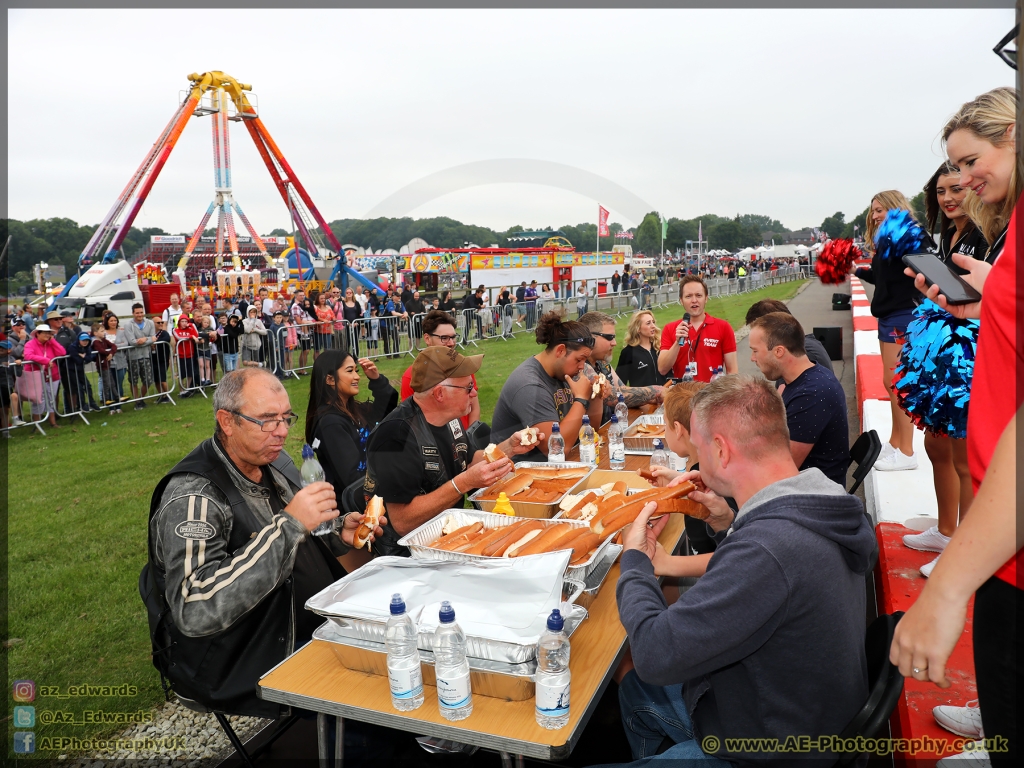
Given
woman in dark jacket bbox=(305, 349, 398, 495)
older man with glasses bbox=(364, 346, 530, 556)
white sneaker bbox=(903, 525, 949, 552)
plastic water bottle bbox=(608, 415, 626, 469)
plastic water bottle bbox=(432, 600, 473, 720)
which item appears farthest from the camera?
plastic water bottle bbox=(608, 415, 626, 469)

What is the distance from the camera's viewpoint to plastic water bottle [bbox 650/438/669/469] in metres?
4.29

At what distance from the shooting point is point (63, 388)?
10289mm

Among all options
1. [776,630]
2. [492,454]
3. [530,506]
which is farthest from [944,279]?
[492,454]

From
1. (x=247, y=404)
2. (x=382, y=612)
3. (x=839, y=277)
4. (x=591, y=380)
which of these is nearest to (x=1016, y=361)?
(x=382, y=612)

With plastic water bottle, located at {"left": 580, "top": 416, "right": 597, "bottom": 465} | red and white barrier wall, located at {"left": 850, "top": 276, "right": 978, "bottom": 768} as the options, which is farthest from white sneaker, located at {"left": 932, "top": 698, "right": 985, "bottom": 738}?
plastic water bottle, located at {"left": 580, "top": 416, "right": 597, "bottom": 465}

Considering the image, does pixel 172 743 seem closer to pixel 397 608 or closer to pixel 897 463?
pixel 397 608

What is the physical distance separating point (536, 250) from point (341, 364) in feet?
85.4

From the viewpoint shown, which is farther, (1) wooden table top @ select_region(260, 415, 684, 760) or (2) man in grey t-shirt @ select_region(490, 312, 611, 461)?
(2) man in grey t-shirt @ select_region(490, 312, 611, 461)

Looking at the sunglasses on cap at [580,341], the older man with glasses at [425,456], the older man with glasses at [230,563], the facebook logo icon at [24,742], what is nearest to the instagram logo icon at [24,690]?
the facebook logo icon at [24,742]

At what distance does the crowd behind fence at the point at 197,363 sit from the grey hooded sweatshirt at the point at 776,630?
18.4 ft

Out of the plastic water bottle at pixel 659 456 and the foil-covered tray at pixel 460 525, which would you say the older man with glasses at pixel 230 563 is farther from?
the plastic water bottle at pixel 659 456

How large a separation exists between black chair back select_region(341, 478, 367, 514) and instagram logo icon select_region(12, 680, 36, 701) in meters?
1.88

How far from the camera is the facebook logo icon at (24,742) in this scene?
2967mm

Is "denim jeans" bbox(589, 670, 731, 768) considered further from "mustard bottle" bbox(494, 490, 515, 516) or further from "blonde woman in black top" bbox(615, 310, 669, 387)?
"blonde woman in black top" bbox(615, 310, 669, 387)
